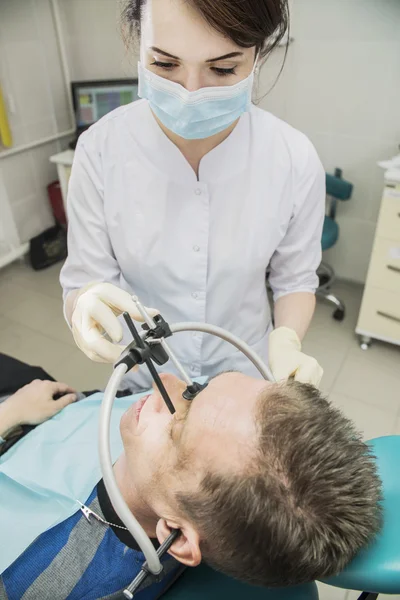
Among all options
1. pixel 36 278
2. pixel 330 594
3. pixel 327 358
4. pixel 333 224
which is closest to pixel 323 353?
pixel 327 358

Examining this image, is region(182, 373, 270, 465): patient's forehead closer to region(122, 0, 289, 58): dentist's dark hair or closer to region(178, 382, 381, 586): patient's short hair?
region(178, 382, 381, 586): patient's short hair

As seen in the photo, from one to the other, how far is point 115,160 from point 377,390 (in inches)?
70.4

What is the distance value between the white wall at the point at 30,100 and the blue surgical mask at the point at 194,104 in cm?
233

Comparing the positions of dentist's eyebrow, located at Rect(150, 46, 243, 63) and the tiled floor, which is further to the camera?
the tiled floor

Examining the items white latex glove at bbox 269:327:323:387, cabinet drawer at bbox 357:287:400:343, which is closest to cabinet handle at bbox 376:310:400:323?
cabinet drawer at bbox 357:287:400:343

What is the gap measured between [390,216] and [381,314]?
0.54 m

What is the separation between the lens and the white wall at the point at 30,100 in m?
2.76

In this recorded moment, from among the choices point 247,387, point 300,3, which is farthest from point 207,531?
point 300,3

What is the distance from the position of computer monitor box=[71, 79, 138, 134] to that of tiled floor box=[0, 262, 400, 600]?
1.19 metres

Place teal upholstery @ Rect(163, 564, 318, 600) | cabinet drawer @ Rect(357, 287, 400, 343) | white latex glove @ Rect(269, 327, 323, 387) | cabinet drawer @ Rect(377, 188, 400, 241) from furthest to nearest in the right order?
1. cabinet drawer @ Rect(357, 287, 400, 343)
2. cabinet drawer @ Rect(377, 188, 400, 241)
3. white latex glove @ Rect(269, 327, 323, 387)
4. teal upholstery @ Rect(163, 564, 318, 600)

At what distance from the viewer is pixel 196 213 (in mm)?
1032

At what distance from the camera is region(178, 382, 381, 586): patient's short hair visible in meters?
0.66

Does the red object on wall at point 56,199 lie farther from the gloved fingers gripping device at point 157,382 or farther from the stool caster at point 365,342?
the gloved fingers gripping device at point 157,382

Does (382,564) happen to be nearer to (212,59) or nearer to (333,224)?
(212,59)
